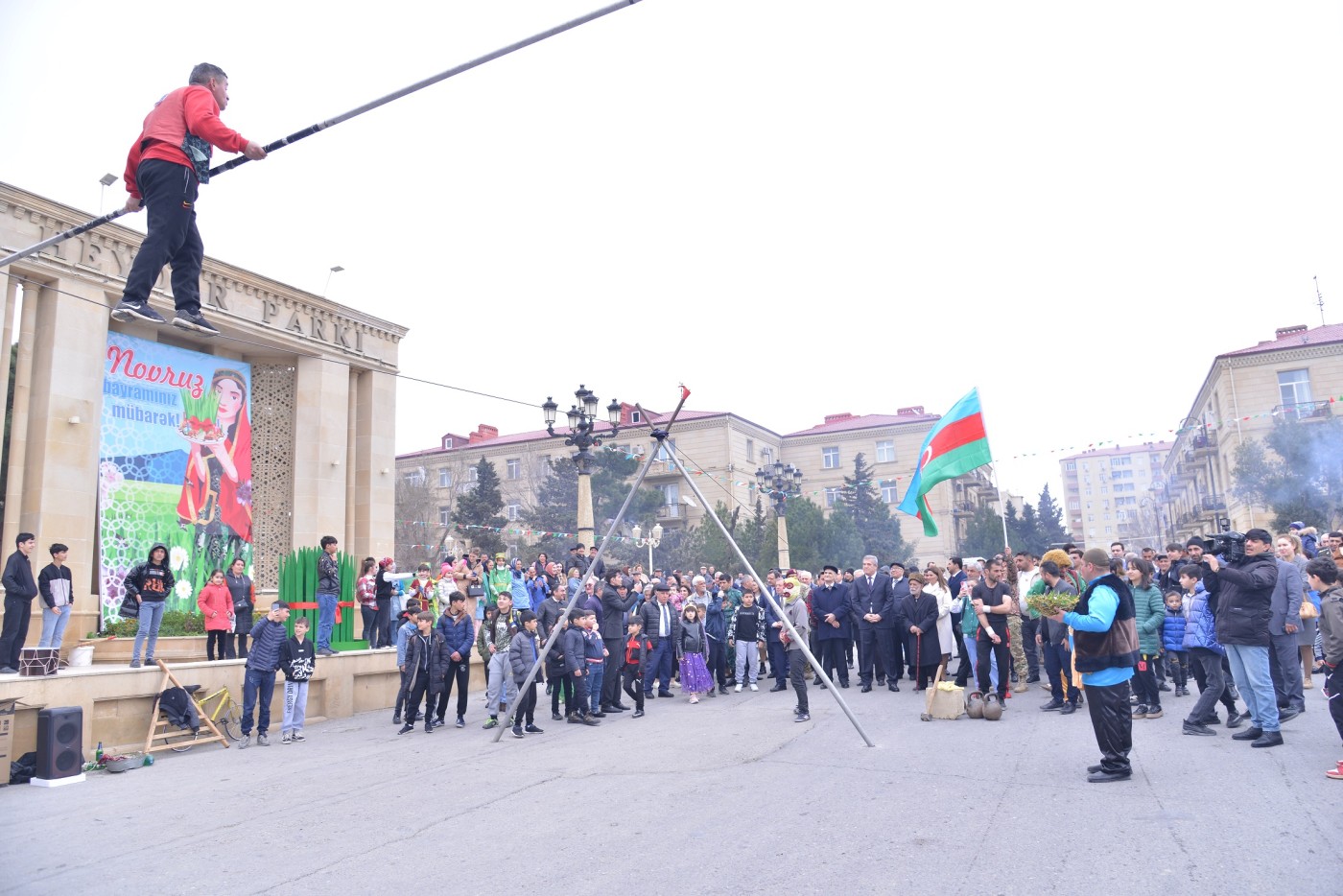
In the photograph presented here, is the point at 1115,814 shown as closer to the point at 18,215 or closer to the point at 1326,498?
the point at 18,215

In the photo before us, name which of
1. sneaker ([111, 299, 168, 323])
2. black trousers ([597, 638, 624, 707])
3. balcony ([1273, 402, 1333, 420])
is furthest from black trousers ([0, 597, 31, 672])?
balcony ([1273, 402, 1333, 420])

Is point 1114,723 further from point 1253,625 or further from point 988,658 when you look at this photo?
point 988,658

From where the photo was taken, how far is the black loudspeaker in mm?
9625

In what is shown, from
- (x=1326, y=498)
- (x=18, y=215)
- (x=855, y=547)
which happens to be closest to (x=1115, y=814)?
(x=18, y=215)

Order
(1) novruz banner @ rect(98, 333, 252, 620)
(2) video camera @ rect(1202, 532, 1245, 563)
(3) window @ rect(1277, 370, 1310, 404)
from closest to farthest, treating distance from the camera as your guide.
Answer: (2) video camera @ rect(1202, 532, 1245, 563), (1) novruz banner @ rect(98, 333, 252, 620), (3) window @ rect(1277, 370, 1310, 404)

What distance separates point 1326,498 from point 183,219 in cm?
3956

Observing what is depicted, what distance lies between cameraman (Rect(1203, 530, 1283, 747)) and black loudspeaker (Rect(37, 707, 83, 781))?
12.0 m

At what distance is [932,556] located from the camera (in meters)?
58.0

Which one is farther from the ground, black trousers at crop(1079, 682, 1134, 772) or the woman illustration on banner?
the woman illustration on banner

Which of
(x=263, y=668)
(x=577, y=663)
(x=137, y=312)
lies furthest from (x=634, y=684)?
(x=137, y=312)

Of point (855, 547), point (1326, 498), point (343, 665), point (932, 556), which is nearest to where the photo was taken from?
point (343, 665)

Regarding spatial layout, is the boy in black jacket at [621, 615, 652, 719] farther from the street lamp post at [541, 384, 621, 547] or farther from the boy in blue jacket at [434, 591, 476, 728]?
the street lamp post at [541, 384, 621, 547]

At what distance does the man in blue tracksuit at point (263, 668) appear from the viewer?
39.6ft

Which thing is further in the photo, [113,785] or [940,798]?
[113,785]
